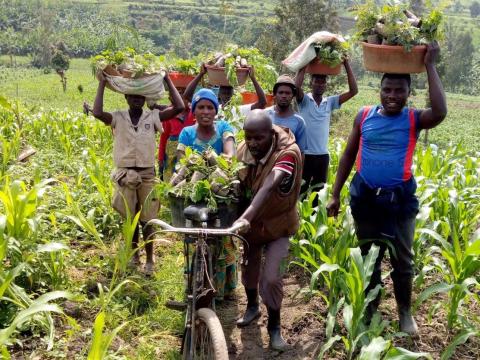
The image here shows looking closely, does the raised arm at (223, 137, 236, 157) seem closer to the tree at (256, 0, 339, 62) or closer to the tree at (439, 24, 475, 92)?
the tree at (256, 0, 339, 62)

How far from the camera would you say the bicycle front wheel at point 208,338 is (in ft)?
8.77

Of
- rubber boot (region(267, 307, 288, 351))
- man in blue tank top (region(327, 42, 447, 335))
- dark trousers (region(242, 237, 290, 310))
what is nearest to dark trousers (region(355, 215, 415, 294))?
man in blue tank top (region(327, 42, 447, 335))

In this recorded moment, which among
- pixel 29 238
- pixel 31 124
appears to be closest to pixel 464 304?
pixel 29 238

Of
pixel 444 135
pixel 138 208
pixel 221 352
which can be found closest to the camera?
pixel 221 352

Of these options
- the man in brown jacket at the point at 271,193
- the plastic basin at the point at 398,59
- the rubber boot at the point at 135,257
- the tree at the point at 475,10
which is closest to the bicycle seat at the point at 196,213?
the man in brown jacket at the point at 271,193

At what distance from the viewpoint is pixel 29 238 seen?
3910mm

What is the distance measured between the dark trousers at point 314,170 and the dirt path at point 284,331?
1217mm

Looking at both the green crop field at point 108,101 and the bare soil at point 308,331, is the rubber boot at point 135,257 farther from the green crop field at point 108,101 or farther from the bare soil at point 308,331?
the green crop field at point 108,101

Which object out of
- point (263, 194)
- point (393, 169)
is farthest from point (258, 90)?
point (263, 194)

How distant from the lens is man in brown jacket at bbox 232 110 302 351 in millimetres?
3238

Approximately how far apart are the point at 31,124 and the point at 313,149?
272 inches

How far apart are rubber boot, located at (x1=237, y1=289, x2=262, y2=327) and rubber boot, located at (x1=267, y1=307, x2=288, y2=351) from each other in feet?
0.97

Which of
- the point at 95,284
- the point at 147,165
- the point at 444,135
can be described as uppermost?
the point at 147,165

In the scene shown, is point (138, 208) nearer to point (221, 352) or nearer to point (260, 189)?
point (260, 189)
